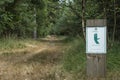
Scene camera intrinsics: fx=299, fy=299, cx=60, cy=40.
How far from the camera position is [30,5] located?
29.2m

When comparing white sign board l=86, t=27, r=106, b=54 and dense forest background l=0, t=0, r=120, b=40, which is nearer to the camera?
white sign board l=86, t=27, r=106, b=54

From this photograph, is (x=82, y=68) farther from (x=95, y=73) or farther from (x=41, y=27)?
(x=41, y=27)

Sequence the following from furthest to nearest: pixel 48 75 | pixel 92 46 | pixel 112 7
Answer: pixel 112 7, pixel 48 75, pixel 92 46

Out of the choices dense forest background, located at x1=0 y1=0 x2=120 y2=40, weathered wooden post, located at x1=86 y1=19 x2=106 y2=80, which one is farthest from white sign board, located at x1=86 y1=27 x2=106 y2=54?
dense forest background, located at x1=0 y1=0 x2=120 y2=40

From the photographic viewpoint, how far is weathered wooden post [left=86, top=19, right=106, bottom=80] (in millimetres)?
7992

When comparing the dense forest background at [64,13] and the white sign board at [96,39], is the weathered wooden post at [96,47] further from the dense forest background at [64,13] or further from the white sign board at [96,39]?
the dense forest background at [64,13]

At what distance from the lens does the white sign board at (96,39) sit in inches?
315

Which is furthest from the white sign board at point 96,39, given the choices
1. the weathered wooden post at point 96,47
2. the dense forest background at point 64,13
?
the dense forest background at point 64,13

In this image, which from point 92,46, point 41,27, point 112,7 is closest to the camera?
point 92,46

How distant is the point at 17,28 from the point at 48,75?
2063 centimetres

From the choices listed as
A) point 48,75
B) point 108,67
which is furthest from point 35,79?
point 108,67

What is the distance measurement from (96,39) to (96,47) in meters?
0.22

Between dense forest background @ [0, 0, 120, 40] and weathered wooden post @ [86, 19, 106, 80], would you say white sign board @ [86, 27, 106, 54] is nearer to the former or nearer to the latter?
weathered wooden post @ [86, 19, 106, 80]

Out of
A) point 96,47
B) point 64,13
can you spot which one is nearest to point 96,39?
point 96,47
